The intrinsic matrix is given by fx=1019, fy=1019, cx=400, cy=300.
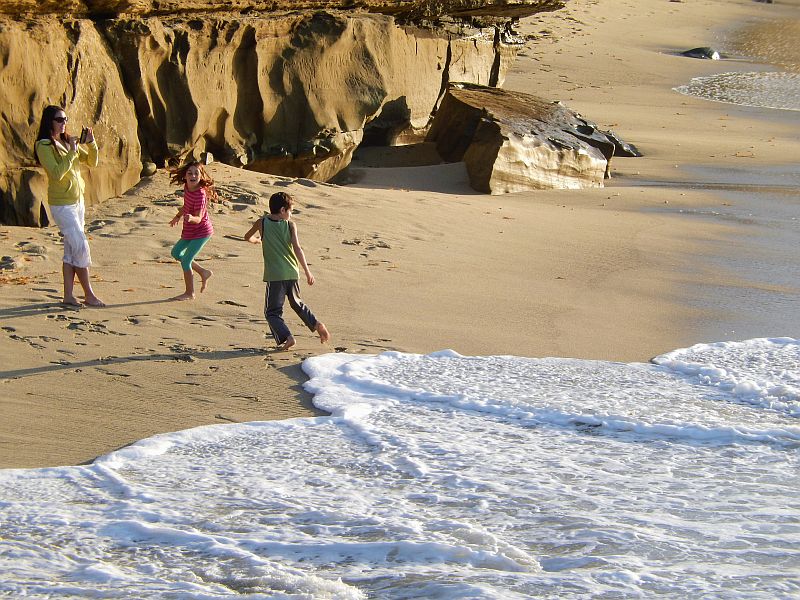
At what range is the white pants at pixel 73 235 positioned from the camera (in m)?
7.03

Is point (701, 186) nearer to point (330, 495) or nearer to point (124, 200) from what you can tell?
point (124, 200)

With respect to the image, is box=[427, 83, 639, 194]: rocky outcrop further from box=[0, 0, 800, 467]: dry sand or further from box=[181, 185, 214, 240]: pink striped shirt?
box=[181, 185, 214, 240]: pink striped shirt

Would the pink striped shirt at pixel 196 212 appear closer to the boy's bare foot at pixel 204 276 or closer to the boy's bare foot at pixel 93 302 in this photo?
the boy's bare foot at pixel 204 276

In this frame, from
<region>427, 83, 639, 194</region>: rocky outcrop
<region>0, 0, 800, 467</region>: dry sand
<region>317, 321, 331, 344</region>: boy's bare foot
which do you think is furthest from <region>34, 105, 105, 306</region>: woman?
<region>427, 83, 639, 194</region>: rocky outcrop

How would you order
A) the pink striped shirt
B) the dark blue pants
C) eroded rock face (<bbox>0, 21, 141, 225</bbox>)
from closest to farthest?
1. the dark blue pants
2. the pink striped shirt
3. eroded rock face (<bbox>0, 21, 141, 225</bbox>)

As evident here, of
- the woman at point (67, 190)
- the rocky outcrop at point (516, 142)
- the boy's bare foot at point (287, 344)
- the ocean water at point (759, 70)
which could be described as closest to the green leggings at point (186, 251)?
the woman at point (67, 190)

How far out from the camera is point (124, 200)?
9.59 m

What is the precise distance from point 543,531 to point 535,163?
8.62 m

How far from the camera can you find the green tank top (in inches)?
267

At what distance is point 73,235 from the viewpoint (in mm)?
7078

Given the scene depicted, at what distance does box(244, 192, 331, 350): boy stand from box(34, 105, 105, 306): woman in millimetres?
1242

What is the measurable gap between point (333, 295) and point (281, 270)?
45.6 inches

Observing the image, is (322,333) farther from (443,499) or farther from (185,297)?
(443,499)

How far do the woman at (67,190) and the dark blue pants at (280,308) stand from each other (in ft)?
4.24
